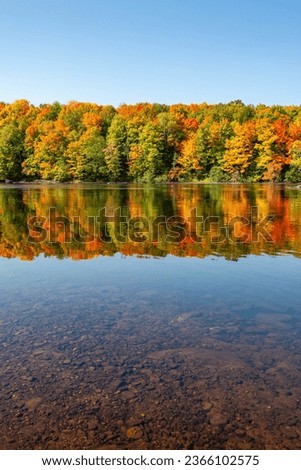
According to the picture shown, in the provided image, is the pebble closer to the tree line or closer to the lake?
the lake

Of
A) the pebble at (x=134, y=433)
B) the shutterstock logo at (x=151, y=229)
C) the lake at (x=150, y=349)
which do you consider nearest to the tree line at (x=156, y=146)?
the shutterstock logo at (x=151, y=229)

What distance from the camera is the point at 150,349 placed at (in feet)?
22.0

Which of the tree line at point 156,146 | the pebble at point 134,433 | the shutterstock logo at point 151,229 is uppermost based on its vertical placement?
the tree line at point 156,146

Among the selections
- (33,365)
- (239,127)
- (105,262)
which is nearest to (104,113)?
(239,127)

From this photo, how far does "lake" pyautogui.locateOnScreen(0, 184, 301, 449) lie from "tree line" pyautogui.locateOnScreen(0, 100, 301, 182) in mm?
68689

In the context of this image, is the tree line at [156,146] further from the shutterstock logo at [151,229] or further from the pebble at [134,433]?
the pebble at [134,433]

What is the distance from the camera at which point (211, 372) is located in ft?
19.5

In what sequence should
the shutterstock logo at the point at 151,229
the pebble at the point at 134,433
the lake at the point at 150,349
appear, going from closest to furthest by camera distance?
the pebble at the point at 134,433 → the lake at the point at 150,349 → the shutterstock logo at the point at 151,229

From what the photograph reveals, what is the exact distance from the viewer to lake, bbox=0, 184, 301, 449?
4.64 m

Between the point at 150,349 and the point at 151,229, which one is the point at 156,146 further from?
the point at 150,349

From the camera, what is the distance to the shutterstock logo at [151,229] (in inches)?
675

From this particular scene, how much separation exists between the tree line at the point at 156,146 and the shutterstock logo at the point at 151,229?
188ft

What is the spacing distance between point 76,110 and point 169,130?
98.5 feet

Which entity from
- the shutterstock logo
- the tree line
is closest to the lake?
the shutterstock logo
